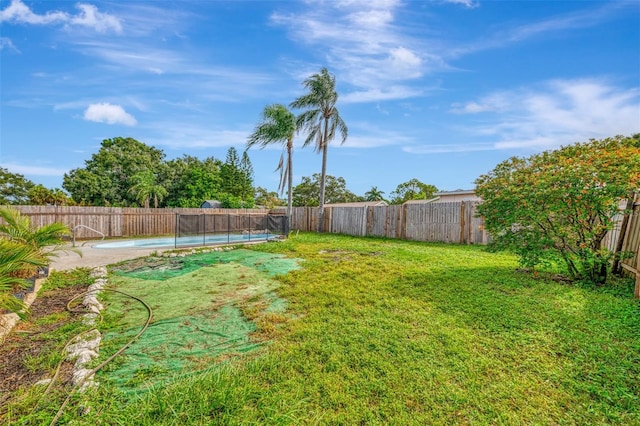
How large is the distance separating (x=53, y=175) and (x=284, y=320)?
24451 millimetres

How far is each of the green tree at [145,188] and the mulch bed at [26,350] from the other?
20.0m

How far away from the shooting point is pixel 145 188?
2133 centimetres

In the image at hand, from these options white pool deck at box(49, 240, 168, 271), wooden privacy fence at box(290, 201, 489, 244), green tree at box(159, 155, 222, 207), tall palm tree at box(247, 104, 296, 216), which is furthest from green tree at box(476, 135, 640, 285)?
Result: green tree at box(159, 155, 222, 207)

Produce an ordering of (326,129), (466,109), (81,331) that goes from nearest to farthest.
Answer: (81,331)
(466,109)
(326,129)

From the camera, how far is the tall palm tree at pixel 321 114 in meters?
13.7

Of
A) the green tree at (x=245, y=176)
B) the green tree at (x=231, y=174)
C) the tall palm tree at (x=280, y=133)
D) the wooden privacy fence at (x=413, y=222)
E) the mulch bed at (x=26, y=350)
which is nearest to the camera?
the mulch bed at (x=26, y=350)

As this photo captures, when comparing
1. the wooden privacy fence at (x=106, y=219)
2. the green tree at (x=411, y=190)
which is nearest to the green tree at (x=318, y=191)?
the green tree at (x=411, y=190)

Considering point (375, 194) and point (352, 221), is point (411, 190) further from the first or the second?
point (352, 221)

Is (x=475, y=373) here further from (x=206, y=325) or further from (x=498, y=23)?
(x=498, y=23)

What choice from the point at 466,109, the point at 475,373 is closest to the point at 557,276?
the point at 475,373

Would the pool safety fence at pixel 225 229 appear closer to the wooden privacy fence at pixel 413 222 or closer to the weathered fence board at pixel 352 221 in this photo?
the weathered fence board at pixel 352 221

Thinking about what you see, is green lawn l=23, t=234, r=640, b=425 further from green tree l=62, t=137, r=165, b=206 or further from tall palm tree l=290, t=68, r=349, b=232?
green tree l=62, t=137, r=165, b=206

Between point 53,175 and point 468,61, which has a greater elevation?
point 468,61

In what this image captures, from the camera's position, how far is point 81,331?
2914mm
